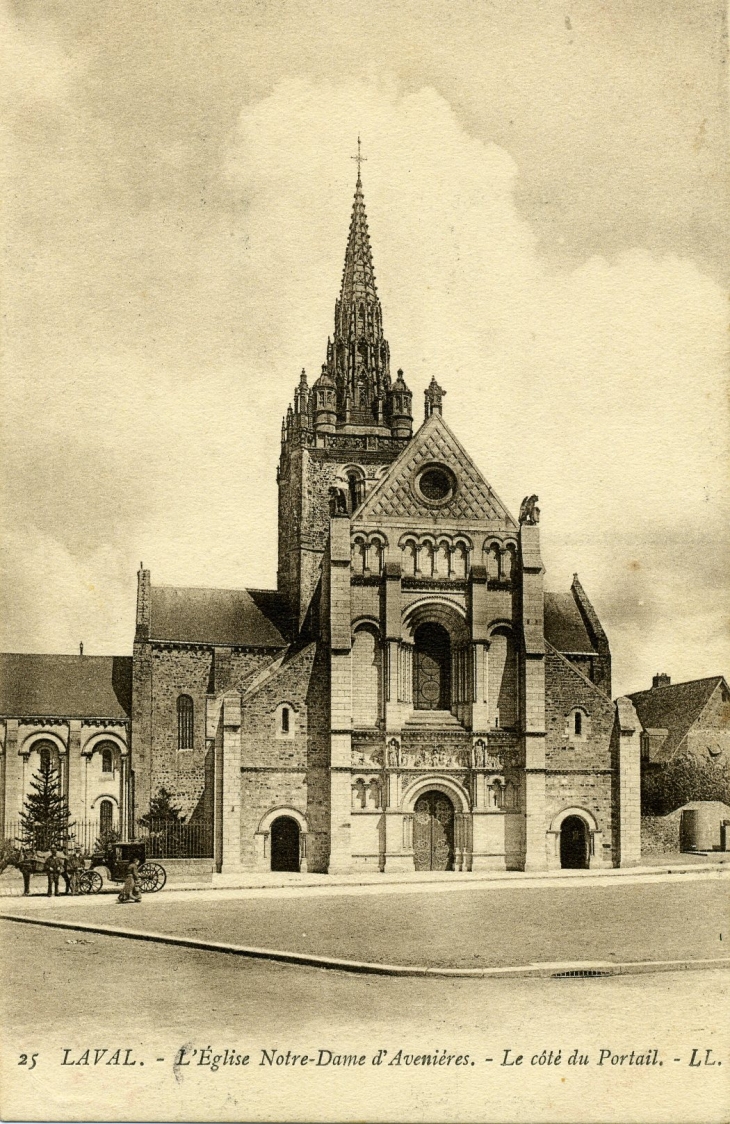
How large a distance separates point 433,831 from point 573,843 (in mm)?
4691

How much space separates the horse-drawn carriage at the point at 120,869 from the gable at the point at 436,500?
13245mm

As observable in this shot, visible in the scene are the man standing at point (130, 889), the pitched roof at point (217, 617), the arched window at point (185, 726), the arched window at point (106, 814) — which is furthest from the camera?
the pitched roof at point (217, 617)

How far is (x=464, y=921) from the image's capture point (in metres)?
22.6

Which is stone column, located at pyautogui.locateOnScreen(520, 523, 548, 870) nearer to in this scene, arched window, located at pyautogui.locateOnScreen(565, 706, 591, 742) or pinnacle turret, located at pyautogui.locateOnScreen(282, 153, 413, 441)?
arched window, located at pyautogui.locateOnScreen(565, 706, 591, 742)

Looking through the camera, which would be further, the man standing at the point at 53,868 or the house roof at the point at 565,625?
the house roof at the point at 565,625

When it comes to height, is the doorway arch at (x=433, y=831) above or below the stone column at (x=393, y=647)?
below

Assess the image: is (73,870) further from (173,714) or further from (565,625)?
(565,625)

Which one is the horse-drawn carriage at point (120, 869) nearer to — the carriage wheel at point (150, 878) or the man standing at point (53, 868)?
the carriage wheel at point (150, 878)

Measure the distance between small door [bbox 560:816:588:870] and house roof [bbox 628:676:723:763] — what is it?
5.90 metres

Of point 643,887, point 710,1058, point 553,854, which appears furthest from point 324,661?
point 710,1058

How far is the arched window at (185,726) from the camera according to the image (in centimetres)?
4569

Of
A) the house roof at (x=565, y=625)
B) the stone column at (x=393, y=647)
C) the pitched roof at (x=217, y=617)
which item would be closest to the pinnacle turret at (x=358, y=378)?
the pitched roof at (x=217, y=617)

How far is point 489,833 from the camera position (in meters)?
36.3

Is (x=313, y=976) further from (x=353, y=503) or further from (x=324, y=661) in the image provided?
(x=353, y=503)
